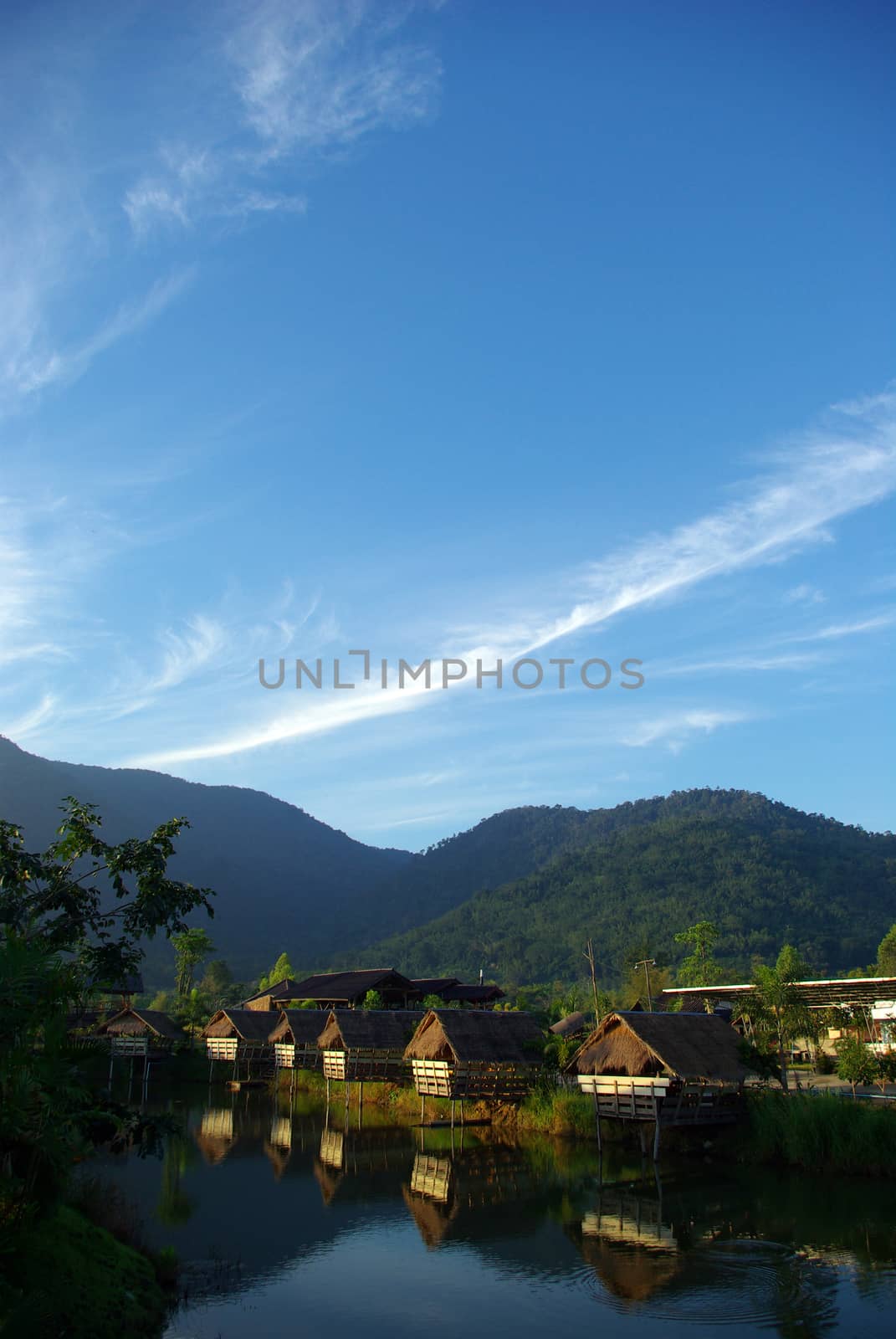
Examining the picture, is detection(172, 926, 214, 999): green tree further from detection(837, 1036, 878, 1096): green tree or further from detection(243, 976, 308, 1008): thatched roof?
detection(837, 1036, 878, 1096): green tree

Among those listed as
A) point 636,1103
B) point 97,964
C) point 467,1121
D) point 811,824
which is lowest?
point 467,1121

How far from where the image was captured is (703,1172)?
20.1 m

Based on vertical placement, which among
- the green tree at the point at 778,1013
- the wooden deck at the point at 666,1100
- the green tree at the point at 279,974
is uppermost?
the green tree at the point at 778,1013

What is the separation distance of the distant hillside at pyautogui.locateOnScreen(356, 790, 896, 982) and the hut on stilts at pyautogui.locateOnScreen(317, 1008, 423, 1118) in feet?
210

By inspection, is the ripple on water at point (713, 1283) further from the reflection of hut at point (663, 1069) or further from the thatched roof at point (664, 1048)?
the thatched roof at point (664, 1048)

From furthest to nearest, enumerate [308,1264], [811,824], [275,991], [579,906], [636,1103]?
[811,824], [579,906], [275,991], [636,1103], [308,1264]

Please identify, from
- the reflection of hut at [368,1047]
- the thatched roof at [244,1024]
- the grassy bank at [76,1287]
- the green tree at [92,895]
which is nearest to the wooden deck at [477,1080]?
the reflection of hut at [368,1047]

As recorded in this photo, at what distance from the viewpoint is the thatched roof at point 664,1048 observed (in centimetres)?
2150

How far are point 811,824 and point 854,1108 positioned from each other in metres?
150

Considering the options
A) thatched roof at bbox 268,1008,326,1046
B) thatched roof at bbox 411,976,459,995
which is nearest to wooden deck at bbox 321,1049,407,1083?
thatched roof at bbox 268,1008,326,1046

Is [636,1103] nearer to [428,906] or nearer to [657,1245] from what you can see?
[657,1245]

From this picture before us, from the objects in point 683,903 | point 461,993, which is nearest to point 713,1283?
point 461,993

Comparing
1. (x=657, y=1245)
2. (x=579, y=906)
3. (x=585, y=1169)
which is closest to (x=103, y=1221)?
(x=657, y=1245)

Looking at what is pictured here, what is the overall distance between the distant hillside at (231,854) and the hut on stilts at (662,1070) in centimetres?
9342
